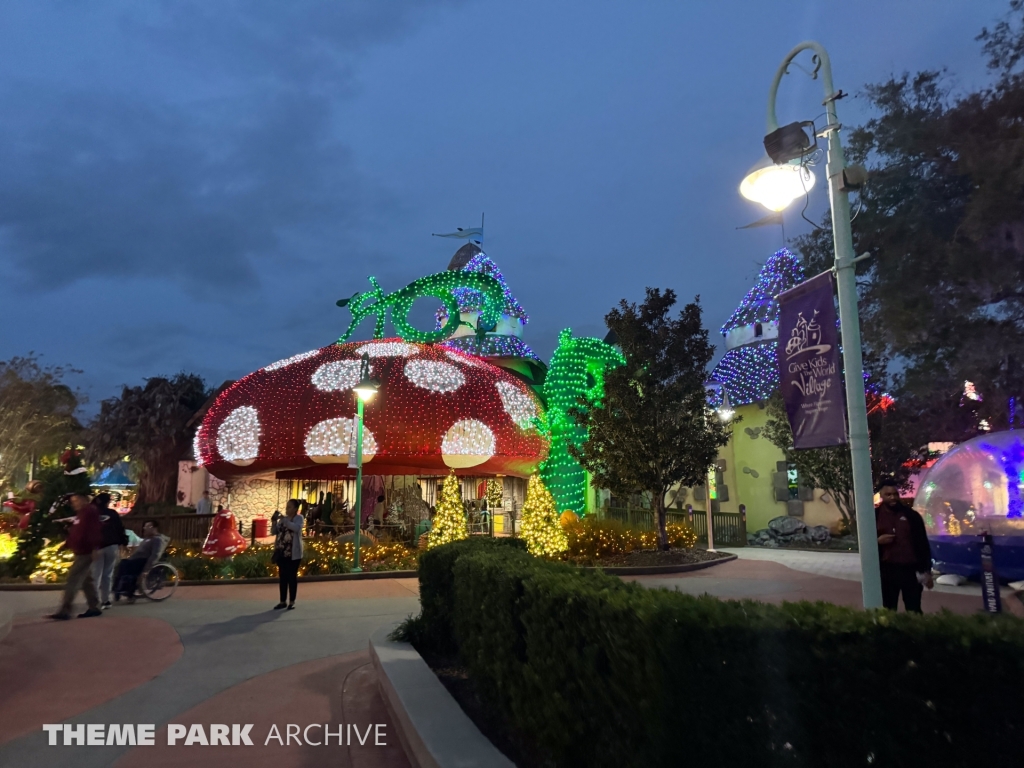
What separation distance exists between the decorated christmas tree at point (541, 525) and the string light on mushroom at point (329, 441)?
662 centimetres

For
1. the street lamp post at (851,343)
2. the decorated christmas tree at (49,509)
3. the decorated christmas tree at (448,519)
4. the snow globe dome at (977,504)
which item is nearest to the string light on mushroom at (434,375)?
the decorated christmas tree at (448,519)

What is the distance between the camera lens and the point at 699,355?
16.4m

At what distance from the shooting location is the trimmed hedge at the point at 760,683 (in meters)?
2.17

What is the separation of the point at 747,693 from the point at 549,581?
1.71 metres

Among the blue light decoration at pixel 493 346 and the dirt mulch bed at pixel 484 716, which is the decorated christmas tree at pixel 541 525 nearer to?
the dirt mulch bed at pixel 484 716

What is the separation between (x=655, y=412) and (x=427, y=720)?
1215 cm

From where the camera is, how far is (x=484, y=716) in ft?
16.4

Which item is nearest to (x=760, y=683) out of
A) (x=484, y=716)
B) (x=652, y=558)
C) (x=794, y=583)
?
(x=484, y=716)

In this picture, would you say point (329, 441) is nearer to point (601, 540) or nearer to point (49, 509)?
point (49, 509)

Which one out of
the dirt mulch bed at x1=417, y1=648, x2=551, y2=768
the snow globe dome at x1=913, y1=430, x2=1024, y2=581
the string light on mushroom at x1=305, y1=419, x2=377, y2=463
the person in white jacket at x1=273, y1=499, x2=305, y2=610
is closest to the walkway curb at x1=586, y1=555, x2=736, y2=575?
the snow globe dome at x1=913, y1=430, x2=1024, y2=581

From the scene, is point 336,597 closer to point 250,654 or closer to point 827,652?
point 250,654

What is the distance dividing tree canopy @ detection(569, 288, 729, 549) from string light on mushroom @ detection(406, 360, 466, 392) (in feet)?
18.8

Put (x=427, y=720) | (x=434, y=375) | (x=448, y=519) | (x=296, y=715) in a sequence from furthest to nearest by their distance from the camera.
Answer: (x=434, y=375) < (x=448, y=519) < (x=296, y=715) < (x=427, y=720)

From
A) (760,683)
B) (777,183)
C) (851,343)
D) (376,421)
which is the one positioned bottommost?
(760,683)
